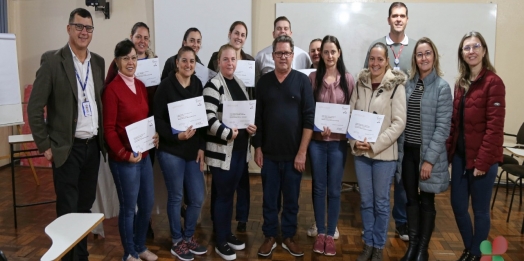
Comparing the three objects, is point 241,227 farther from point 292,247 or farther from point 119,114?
point 119,114

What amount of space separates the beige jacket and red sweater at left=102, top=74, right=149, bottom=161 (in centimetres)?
157

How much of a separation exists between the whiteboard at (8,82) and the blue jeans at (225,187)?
2.85 metres

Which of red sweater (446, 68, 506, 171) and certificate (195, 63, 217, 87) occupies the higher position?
certificate (195, 63, 217, 87)

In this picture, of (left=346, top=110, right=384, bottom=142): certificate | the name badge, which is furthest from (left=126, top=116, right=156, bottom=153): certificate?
(left=346, top=110, right=384, bottom=142): certificate

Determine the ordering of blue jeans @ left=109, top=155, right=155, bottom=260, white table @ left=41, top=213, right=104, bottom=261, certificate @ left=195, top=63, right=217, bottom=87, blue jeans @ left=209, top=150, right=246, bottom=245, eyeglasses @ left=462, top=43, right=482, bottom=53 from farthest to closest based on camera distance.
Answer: certificate @ left=195, top=63, right=217, bottom=87
blue jeans @ left=209, top=150, right=246, bottom=245
blue jeans @ left=109, top=155, right=155, bottom=260
eyeglasses @ left=462, top=43, right=482, bottom=53
white table @ left=41, top=213, right=104, bottom=261

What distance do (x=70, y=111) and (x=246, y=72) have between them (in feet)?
4.76

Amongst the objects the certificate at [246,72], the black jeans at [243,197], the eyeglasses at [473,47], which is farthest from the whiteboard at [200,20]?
the eyeglasses at [473,47]

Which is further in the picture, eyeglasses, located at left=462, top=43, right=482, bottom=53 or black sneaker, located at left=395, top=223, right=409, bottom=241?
black sneaker, located at left=395, top=223, right=409, bottom=241

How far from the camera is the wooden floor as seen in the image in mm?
3396

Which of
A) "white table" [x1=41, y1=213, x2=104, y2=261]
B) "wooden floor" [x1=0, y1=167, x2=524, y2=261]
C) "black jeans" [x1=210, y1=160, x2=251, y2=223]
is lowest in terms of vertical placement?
"wooden floor" [x1=0, y1=167, x2=524, y2=261]

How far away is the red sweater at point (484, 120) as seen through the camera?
2.74 m

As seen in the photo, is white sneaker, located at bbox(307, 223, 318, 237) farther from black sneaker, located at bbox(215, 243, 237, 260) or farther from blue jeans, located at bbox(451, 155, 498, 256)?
blue jeans, located at bbox(451, 155, 498, 256)

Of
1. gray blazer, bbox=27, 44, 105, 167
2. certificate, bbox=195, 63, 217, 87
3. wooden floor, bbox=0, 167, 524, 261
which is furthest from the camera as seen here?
certificate, bbox=195, 63, 217, 87

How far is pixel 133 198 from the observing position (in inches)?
116
